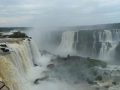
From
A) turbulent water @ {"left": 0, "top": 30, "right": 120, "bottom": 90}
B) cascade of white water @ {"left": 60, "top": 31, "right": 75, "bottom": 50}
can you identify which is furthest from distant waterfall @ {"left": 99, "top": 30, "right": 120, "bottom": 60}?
cascade of white water @ {"left": 60, "top": 31, "right": 75, "bottom": 50}

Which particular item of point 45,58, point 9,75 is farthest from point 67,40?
point 9,75

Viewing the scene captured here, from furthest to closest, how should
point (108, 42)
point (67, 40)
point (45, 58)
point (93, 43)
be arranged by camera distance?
point (67, 40), point (93, 43), point (108, 42), point (45, 58)

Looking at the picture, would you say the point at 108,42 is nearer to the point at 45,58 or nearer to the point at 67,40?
the point at 67,40

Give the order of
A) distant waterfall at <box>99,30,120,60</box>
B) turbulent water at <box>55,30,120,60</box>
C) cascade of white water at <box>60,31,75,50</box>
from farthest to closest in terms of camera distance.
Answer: cascade of white water at <box>60,31,75,50</box> → turbulent water at <box>55,30,120,60</box> → distant waterfall at <box>99,30,120,60</box>

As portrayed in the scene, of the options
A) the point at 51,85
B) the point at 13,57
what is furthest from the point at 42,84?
the point at 13,57

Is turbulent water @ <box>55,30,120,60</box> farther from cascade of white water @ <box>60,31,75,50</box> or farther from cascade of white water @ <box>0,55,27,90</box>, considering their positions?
cascade of white water @ <box>0,55,27,90</box>

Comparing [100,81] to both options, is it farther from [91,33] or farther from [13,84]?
[91,33]

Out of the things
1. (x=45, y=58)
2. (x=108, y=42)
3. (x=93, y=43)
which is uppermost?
(x=108, y=42)
